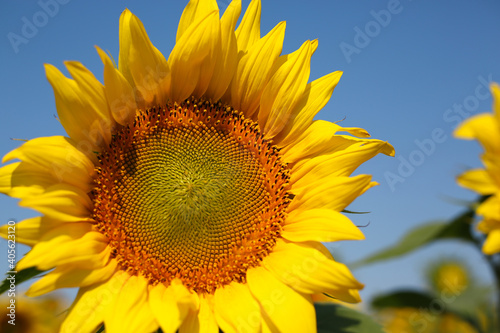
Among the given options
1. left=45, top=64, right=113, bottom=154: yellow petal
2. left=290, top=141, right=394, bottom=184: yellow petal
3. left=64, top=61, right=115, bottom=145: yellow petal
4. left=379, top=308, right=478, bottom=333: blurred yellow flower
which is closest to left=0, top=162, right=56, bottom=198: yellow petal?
left=45, top=64, right=113, bottom=154: yellow petal

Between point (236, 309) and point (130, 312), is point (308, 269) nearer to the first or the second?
point (236, 309)

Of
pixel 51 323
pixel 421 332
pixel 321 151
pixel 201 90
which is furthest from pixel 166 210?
pixel 51 323

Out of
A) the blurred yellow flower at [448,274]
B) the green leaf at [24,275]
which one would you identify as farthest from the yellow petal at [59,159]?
the blurred yellow flower at [448,274]

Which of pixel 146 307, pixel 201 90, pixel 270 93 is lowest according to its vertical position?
pixel 146 307

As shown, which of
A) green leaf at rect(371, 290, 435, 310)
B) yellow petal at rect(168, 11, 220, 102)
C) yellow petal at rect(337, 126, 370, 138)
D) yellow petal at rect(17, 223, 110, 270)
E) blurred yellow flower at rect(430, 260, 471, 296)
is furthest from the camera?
blurred yellow flower at rect(430, 260, 471, 296)

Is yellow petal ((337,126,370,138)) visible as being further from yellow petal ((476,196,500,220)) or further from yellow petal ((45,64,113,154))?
yellow petal ((45,64,113,154))

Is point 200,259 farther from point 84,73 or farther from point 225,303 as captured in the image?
point 84,73
